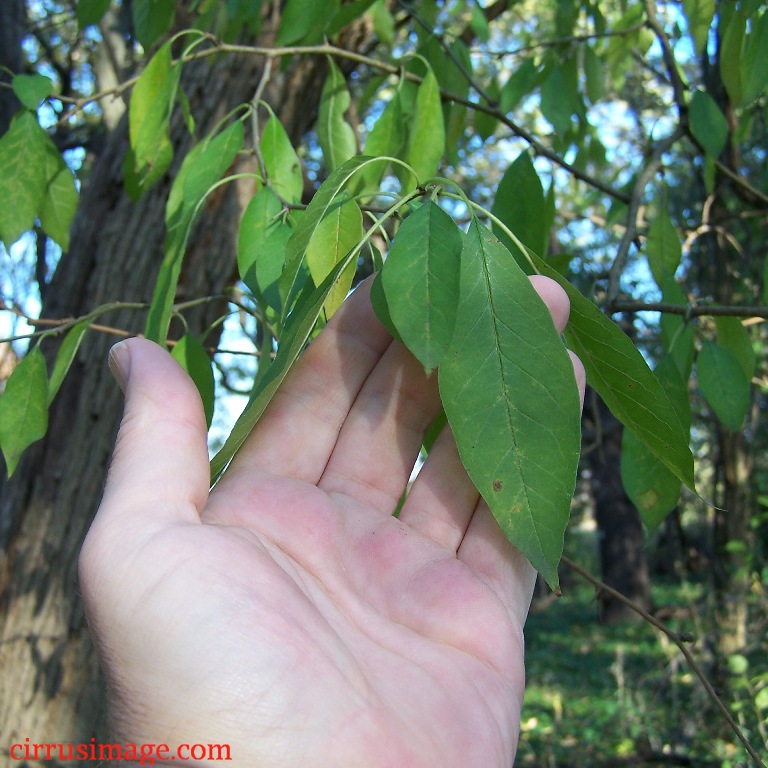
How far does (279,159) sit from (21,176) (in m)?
0.42

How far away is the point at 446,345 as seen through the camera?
0.72 m

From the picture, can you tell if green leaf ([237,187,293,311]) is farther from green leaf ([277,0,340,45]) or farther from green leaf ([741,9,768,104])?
green leaf ([741,9,768,104])

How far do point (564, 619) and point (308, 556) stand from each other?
853cm

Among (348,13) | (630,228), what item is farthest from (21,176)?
(630,228)

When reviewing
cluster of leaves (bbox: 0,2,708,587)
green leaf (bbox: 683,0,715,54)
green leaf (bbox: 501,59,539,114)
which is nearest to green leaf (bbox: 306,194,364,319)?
cluster of leaves (bbox: 0,2,708,587)

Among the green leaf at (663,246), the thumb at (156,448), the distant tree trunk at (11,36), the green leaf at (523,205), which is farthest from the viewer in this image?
the distant tree trunk at (11,36)

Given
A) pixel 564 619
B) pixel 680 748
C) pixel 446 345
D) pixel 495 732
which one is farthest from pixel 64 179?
pixel 564 619

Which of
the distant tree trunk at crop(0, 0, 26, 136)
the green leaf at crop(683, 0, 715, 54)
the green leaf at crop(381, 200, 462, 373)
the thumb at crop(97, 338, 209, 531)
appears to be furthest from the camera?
the distant tree trunk at crop(0, 0, 26, 136)

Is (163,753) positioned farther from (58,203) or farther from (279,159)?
(58,203)

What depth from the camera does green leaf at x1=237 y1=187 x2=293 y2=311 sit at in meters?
1.03

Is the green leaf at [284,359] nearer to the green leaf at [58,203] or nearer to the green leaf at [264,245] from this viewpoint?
the green leaf at [264,245]

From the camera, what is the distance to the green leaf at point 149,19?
1504 mm

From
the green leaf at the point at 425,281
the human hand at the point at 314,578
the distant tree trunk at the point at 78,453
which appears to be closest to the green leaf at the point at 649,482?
the human hand at the point at 314,578

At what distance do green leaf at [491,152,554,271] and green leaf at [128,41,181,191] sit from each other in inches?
22.2
